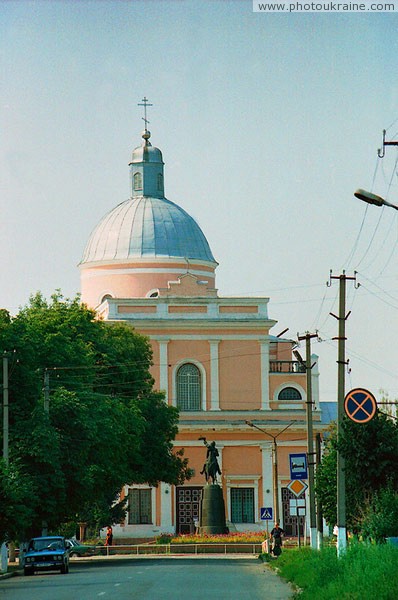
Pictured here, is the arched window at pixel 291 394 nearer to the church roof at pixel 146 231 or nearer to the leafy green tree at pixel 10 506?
the church roof at pixel 146 231

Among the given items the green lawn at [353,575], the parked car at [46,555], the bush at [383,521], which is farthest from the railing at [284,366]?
the green lawn at [353,575]

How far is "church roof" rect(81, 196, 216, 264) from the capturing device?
3359 inches

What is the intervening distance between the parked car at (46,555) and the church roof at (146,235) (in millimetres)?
44764

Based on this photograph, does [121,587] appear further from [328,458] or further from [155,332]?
[155,332]

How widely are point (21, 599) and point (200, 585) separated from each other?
203 inches

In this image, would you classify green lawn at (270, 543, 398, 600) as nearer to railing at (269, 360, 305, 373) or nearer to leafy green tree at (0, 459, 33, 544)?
leafy green tree at (0, 459, 33, 544)

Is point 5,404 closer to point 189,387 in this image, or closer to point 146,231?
point 189,387

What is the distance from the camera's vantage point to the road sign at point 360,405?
26172 millimetres

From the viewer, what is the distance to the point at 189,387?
82125 millimetres

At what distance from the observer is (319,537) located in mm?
44781

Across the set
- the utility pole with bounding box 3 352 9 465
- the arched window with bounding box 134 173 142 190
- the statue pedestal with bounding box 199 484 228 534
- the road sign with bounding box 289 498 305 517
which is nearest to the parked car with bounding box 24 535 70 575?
the utility pole with bounding box 3 352 9 465

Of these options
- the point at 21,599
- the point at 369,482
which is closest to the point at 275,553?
the point at 369,482

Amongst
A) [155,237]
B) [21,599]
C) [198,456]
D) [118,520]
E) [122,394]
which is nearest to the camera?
[21,599]

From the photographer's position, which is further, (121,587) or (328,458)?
(328,458)
